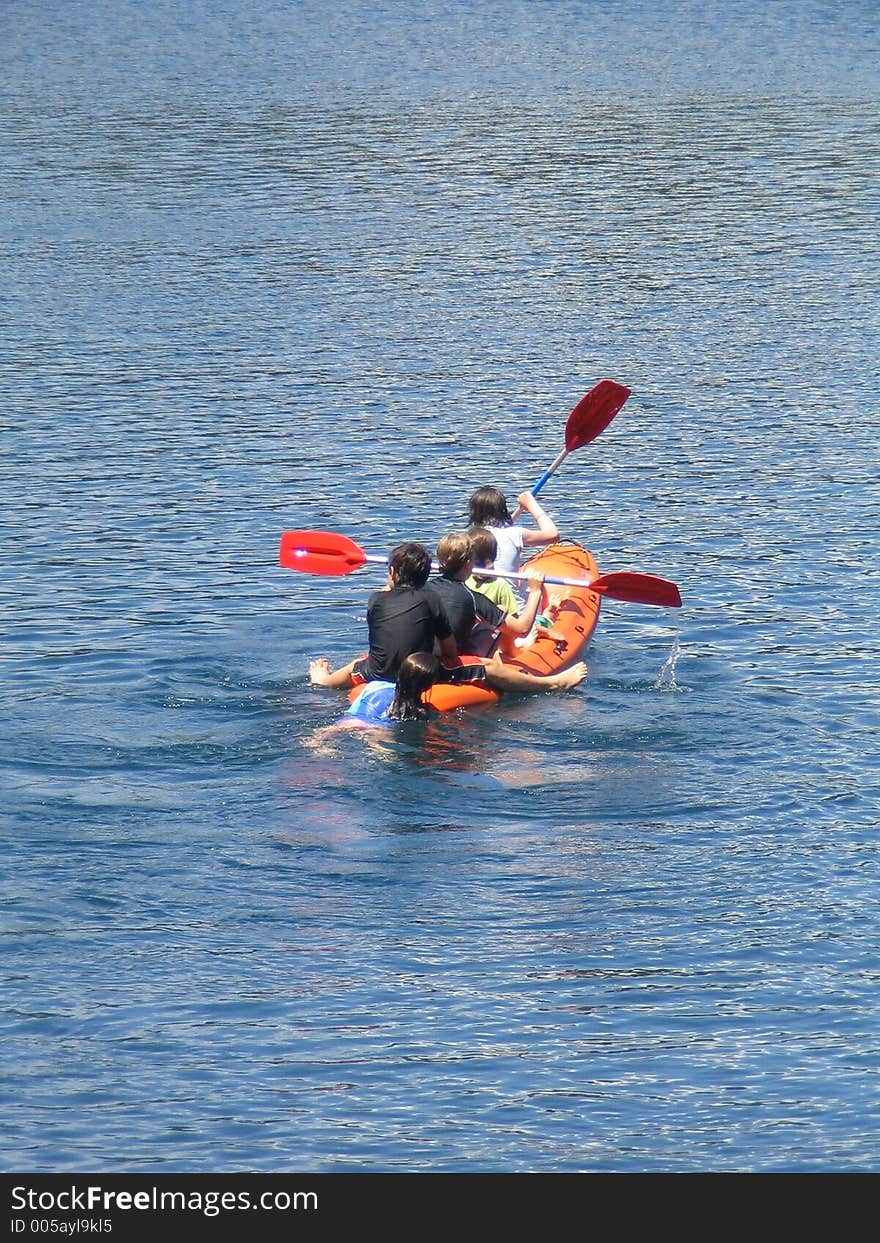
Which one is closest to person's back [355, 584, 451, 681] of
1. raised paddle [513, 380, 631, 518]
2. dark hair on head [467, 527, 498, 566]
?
dark hair on head [467, 527, 498, 566]

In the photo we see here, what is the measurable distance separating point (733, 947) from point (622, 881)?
0.84 metres

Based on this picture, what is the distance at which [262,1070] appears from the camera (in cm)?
798

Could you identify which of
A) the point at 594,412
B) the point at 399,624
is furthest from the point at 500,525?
the point at 594,412

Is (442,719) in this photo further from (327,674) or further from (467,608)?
(327,674)

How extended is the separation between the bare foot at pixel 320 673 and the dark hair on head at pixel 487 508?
1.49 meters

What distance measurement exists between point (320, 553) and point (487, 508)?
1275 mm

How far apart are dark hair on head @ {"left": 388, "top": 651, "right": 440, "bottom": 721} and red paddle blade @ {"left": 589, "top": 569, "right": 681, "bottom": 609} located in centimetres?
187

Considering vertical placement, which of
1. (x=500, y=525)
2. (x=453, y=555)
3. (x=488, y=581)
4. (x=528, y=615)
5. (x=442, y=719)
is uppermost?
(x=500, y=525)

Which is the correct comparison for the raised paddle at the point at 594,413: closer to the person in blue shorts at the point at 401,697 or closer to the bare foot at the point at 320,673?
the bare foot at the point at 320,673

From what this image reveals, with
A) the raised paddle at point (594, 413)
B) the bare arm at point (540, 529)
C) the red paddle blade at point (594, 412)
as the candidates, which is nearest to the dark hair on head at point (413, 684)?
the bare arm at point (540, 529)

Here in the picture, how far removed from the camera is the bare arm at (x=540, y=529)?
13508 millimetres

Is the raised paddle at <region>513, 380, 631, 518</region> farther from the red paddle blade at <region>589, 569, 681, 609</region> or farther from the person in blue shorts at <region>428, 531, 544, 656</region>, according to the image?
the person in blue shorts at <region>428, 531, 544, 656</region>

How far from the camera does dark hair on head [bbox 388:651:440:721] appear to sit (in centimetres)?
1130

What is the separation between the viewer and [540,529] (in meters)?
13.9
